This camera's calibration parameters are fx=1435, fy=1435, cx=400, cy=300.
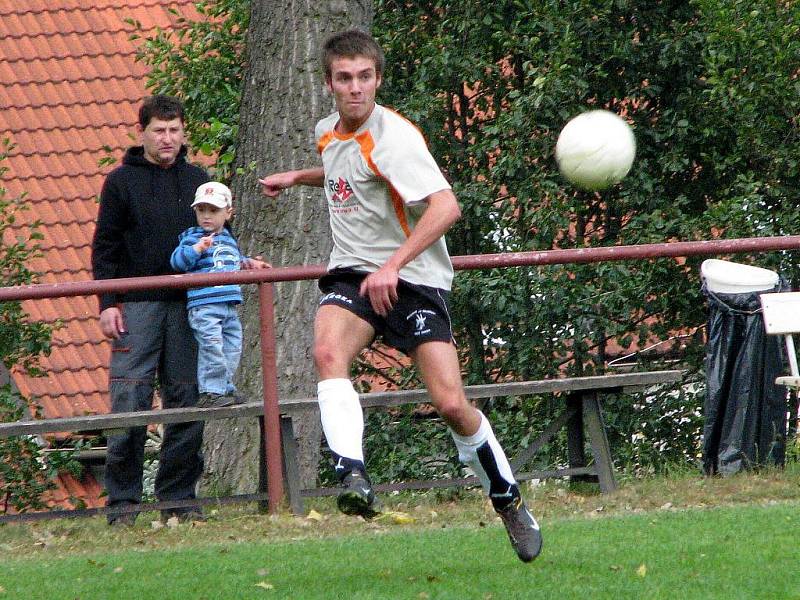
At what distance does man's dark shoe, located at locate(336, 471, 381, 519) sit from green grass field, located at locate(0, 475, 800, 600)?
352 mm

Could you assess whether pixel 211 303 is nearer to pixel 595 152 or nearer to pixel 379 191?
pixel 595 152

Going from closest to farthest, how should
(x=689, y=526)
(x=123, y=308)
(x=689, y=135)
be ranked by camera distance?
(x=689, y=526) → (x=123, y=308) → (x=689, y=135)

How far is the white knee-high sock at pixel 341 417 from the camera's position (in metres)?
5.33

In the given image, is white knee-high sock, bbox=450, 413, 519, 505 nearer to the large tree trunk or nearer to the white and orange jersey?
the white and orange jersey

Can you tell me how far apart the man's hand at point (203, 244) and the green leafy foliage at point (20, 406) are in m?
3.18

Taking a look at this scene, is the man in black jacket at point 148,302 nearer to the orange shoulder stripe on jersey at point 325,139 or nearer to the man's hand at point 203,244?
the man's hand at point 203,244

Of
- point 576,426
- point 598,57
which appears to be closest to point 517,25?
point 598,57

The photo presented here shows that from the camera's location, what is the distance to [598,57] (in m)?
11.8

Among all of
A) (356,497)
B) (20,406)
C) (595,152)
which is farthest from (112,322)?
(20,406)

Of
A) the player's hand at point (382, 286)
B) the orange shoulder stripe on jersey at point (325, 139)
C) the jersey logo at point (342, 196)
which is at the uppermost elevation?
the orange shoulder stripe on jersey at point (325, 139)

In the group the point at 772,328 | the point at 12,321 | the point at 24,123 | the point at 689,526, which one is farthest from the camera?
the point at 24,123

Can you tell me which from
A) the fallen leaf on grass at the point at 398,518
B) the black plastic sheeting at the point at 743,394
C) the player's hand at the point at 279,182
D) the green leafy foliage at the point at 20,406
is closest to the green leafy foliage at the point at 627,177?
the black plastic sheeting at the point at 743,394

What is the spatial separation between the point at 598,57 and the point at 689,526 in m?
6.01

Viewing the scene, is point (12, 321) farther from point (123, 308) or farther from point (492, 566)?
point (492, 566)
